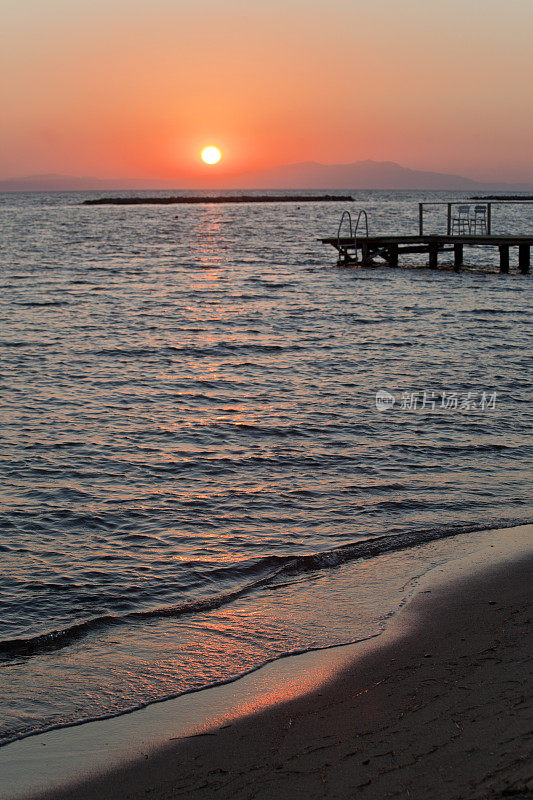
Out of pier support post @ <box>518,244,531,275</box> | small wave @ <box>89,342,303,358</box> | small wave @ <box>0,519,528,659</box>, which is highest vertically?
pier support post @ <box>518,244,531,275</box>

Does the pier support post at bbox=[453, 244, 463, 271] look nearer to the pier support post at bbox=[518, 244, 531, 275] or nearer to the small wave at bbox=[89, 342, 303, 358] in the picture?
the pier support post at bbox=[518, 244, 531, 275]

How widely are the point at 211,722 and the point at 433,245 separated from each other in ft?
118

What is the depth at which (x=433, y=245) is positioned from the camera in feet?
126

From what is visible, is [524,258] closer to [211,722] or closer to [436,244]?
[436,244]

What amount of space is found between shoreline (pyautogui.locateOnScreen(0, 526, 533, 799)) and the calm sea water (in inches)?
8.2

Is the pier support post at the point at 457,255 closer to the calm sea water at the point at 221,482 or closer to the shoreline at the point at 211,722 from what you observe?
the calm sea water at the point at 221,482

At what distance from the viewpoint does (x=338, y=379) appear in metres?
15.8

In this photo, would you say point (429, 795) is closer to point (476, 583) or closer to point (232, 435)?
point (476, 583)

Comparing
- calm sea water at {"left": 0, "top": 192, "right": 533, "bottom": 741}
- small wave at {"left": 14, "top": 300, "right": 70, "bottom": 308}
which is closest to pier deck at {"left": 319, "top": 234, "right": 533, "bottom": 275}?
calm sea water at {"left": 0, "top": 192, "right": 533, "bottom": 741}

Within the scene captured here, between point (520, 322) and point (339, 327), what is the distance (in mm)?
5195

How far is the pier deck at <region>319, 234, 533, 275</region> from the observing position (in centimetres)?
3391

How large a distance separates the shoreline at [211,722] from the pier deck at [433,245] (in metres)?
30.1

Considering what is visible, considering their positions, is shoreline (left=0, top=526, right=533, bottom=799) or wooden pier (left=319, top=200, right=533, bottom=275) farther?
wooden pier (left=319, top=200, right=533, bottom=275)

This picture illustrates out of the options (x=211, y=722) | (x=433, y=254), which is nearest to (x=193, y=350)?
(x=211, y=722)
